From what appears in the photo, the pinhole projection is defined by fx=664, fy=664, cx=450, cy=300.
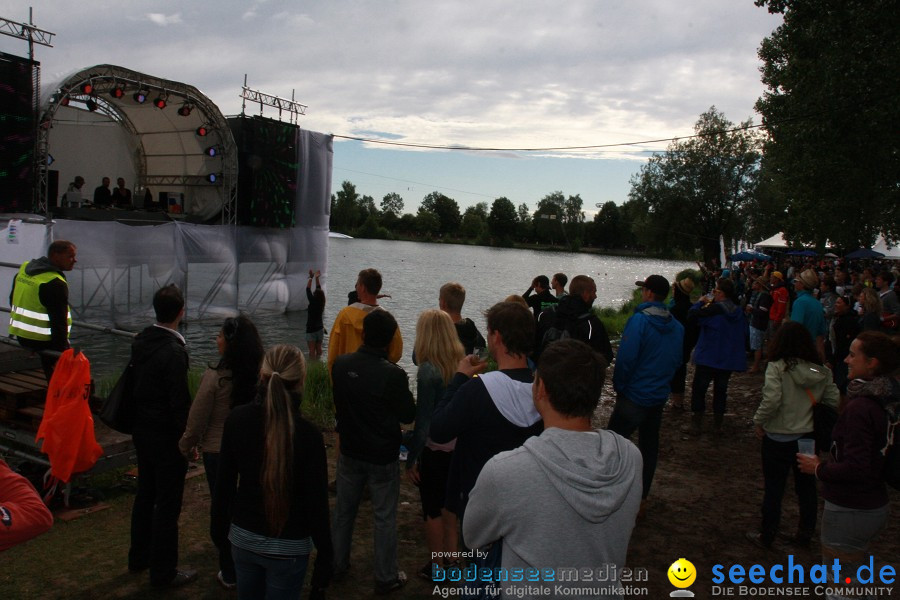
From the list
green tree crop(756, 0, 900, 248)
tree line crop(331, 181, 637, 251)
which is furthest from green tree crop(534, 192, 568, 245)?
green tree crop(756, 0, 900, 248)

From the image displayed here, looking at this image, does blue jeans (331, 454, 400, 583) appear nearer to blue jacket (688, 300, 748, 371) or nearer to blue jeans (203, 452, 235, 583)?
blue jeans (203, 452, 235, 583)

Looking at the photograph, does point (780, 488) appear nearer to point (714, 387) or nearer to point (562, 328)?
point (562, 328)

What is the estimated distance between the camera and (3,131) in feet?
43.7

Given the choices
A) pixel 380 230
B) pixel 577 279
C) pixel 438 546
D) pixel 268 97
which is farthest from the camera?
pixel 380 230

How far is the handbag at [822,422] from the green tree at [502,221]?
144 meters

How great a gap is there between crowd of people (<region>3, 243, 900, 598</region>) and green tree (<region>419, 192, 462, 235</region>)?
5880 inches

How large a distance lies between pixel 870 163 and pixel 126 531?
15244mm

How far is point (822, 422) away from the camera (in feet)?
14.1

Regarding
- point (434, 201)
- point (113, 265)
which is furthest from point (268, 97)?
point (434, 201)

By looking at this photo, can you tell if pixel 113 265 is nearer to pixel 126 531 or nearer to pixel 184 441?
pixel 126 531

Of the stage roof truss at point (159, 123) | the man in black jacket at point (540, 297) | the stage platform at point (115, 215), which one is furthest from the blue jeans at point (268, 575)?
the stage platform at point (115, 215)

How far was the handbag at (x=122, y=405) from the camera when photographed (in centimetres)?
377

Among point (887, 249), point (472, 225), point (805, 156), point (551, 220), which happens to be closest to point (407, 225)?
point (472, 225)

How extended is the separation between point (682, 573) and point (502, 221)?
146207 mm
